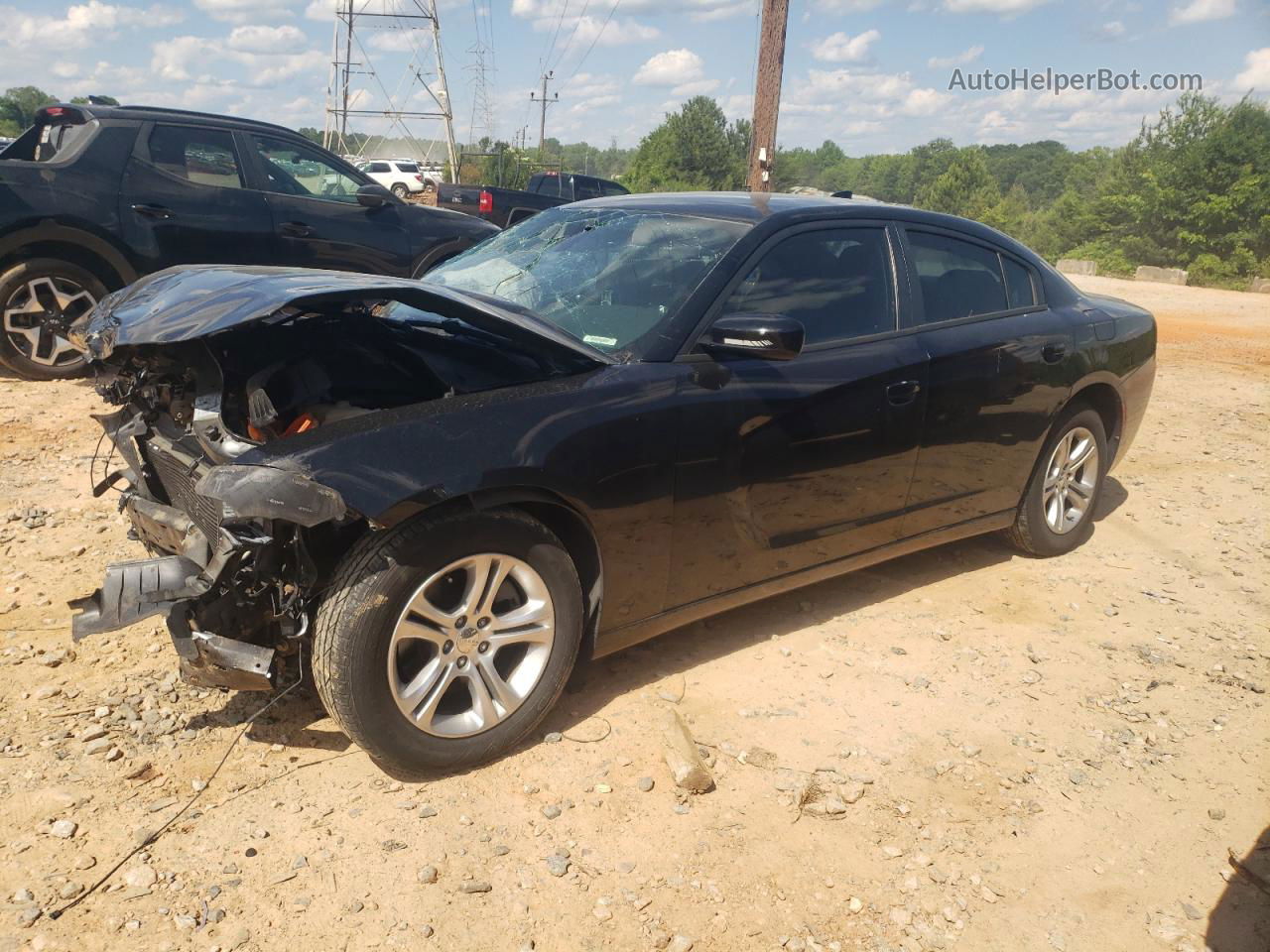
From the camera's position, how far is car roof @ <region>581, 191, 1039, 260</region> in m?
3.83

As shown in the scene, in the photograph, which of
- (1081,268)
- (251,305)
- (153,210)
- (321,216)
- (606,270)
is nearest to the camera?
(251,305)

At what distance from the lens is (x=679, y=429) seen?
3.23 metres

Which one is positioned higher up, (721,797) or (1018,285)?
(1018,285)

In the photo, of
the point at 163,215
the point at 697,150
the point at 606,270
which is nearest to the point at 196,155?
the point at 163,215

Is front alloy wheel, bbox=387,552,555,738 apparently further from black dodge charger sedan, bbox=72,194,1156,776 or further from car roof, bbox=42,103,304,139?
car roof, bbox=42,103,304,139

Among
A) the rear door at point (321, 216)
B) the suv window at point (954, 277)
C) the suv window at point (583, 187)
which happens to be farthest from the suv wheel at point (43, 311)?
the suv window at point (583, 187)

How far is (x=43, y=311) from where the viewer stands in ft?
22.9

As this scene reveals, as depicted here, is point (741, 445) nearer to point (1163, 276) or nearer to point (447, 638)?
point (447, 638)

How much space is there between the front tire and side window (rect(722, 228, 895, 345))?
4.08ft

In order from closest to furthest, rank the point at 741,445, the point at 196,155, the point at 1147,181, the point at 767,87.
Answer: the point at 741,445, the point at 196,155, the point at 767,87, the point at 1147,181

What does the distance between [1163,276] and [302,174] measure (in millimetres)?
26513

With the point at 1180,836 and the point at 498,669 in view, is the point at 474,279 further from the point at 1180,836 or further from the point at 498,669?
the point at 1180,836

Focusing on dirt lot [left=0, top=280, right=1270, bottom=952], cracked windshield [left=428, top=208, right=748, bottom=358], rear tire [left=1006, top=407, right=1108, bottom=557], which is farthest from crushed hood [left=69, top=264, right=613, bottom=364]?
rear tire [left=1006, top=407, right=1108, bottom=557]

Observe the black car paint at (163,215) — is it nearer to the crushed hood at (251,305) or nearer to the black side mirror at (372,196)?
the black side mirror at (372,196)
